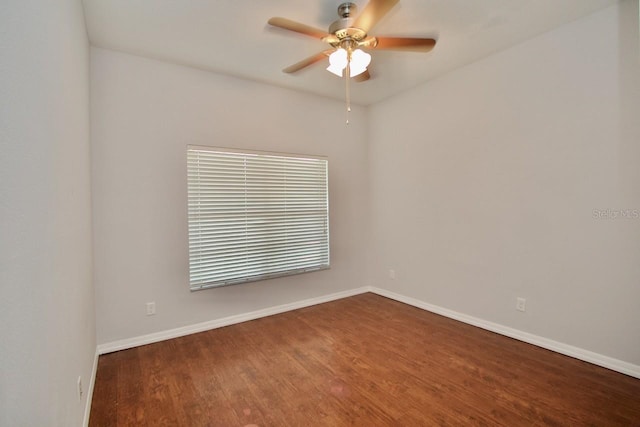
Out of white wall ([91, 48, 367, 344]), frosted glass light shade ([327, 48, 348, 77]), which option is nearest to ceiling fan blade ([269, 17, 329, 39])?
frosted glass light shade ([327, 48, 348, 77])

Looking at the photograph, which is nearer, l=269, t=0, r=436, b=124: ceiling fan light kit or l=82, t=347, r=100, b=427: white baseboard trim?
l=82, t=347, r=100, b=427: white baseboard trim

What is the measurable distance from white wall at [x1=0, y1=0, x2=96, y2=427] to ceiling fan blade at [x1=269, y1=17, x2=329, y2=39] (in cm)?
110

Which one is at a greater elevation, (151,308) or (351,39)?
(351,39)

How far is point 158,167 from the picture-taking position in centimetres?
290

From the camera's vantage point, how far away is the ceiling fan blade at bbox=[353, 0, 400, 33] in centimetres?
172

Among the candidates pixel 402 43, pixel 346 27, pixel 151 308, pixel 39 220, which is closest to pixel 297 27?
pixel 346 27

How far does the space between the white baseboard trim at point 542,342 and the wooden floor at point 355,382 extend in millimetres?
67

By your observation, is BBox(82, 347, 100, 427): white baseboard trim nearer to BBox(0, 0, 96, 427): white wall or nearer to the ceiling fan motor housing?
BBox(0, 0, 96, 427): white wall

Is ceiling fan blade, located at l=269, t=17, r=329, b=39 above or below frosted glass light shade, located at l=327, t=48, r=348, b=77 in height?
above

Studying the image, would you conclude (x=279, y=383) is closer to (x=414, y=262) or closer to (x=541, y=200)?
(x=414, y=262)

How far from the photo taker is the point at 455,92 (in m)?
Result: 3.30

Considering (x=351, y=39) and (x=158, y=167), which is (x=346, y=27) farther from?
(x=158, y=167)

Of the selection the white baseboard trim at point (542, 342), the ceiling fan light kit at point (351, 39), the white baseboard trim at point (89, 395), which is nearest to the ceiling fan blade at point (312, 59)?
the ceiling fan light kit at point (351, 39)

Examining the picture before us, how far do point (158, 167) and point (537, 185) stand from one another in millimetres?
3497
